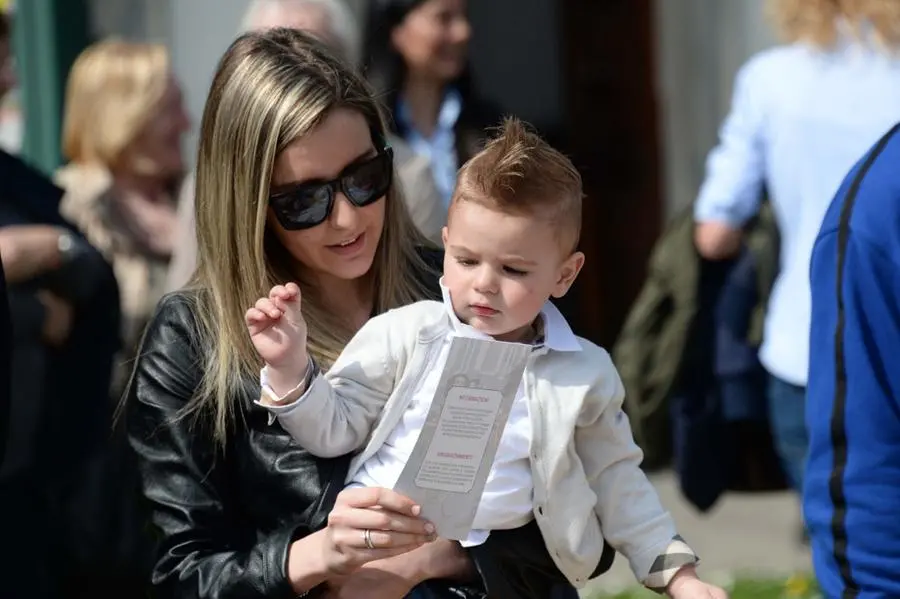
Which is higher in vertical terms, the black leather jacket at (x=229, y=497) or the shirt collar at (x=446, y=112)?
the black leather jacket at (x=229, y=497)

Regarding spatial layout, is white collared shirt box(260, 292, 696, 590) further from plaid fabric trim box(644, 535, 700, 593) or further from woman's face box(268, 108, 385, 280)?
woman's face box(268, 108, 385, 280)

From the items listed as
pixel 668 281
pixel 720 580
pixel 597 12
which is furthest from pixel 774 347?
pixel 597 12

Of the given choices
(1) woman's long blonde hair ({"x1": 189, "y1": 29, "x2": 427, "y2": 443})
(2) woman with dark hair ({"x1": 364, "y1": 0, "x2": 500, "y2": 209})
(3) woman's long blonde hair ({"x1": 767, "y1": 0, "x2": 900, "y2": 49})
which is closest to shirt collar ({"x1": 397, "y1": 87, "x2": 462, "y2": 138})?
(2) woman with dark hair ({"x1": 364, "y1": 0, "x2": 500, "y2": 209})

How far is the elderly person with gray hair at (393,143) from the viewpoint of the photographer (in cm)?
446

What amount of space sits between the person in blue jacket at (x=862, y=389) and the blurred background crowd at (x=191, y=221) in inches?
18.3

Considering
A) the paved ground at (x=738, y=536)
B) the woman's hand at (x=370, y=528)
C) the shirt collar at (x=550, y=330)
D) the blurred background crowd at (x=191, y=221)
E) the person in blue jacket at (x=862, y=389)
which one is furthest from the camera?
the paved ground at (x=738, y=536)

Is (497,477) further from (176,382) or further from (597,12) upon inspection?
(597,12)

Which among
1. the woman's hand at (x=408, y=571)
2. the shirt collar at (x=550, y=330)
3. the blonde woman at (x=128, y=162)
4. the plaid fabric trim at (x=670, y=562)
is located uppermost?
the shirt collar at (x=550, y=330)

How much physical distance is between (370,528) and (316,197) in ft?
1.76

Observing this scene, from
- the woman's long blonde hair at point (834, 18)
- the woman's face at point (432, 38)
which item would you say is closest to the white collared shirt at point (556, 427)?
the woman's long blonde hair at point (834, 18)

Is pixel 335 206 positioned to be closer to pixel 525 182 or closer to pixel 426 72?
pixel 525 182

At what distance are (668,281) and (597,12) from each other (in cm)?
353

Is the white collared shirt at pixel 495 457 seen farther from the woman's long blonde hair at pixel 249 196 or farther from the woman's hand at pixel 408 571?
the woman's long blonde hair at pixel 249 196

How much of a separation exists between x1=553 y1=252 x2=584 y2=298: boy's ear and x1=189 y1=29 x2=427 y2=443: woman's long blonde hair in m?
0.35
